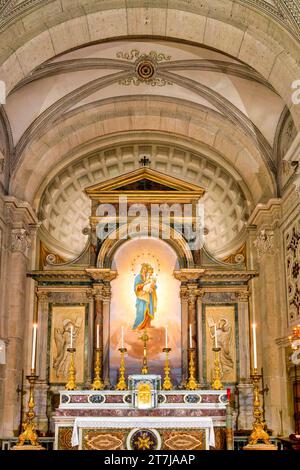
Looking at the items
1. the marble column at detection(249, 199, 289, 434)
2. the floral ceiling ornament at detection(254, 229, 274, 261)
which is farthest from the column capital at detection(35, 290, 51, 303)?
the floral ceiling ornament at detection(254, 229, 274, 261)

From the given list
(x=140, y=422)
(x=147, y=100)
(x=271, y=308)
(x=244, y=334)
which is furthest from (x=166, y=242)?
(x=140, y=422)

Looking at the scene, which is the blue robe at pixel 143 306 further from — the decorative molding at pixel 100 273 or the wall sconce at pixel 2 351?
the wall sconce at pixel 2 351

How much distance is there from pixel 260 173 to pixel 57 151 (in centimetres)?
587

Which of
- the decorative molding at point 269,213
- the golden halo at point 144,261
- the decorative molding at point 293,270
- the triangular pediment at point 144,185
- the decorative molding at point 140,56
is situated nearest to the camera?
the decorative molding at point 293,270

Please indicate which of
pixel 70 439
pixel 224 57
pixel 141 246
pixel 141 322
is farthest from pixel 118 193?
pixel 70 439

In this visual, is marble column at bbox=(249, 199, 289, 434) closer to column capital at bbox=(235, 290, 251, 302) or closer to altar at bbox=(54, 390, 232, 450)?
column capital at bbox=(235, 290, 251, 302)

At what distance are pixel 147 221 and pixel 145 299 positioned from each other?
2325 mm

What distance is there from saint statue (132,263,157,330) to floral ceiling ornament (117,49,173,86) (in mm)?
5166

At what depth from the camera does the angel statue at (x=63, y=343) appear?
16766 mm

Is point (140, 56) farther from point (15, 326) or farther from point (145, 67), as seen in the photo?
point (15, 326)

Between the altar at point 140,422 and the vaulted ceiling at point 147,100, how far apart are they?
19.8 ft

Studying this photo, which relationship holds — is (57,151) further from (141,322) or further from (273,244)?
(273,244)

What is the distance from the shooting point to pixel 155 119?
17.8m

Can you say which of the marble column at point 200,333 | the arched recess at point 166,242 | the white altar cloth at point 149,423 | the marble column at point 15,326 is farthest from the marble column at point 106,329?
the white altar cloth at point 149,423
